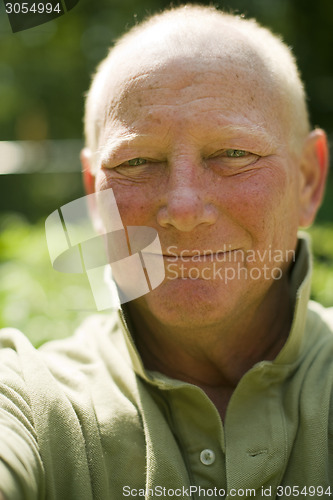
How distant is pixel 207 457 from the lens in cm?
188

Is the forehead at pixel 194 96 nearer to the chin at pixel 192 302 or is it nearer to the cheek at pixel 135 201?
the cheek at pixel 135 201

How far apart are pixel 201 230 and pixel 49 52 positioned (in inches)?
432

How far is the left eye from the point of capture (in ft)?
6.64

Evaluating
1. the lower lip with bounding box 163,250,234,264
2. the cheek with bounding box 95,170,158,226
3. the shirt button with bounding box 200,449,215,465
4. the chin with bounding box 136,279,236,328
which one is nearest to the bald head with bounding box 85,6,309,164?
the cheek with bounding box 95,170,158,226

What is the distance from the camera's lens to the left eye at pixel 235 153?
79.6 inches

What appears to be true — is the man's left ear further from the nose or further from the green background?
the green background

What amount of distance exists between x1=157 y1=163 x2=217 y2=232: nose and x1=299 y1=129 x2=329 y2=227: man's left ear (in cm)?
60

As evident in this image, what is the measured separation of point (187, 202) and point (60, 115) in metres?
11.1

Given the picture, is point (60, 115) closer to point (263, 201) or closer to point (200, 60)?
point (200, 60)

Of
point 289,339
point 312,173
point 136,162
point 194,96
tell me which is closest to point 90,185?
point 136,162

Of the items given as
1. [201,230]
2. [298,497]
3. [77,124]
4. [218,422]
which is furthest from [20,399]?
[77,124]

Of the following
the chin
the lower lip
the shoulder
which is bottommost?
the shoulder

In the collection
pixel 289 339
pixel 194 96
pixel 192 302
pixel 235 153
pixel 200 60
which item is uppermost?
pixel 200 60

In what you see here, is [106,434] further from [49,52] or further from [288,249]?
[49,52]
